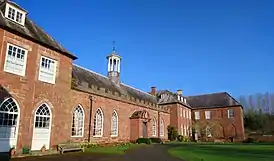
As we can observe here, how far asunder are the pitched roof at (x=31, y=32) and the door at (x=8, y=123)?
461 centimetres

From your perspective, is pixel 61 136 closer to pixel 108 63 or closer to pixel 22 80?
pixel 22 80

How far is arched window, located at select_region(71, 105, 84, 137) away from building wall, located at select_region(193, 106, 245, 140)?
3506 cm

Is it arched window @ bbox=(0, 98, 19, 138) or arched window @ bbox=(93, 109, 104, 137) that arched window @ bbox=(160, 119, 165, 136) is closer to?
arched window @ bbox=(93, 109, 104, 137)

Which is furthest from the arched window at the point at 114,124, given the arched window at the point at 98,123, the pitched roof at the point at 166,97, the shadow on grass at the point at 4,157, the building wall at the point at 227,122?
the building wall at the point at 227,122

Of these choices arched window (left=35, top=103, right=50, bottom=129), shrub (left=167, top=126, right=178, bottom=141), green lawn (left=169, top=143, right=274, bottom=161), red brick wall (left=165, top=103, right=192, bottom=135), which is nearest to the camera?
green lawn (left=169, top=143, right=274, bottom=161)

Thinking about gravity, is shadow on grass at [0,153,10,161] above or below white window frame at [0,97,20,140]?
below

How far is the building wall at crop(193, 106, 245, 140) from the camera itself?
162ft

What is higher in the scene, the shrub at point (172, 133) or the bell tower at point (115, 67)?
the bell tower at point (115, 67)

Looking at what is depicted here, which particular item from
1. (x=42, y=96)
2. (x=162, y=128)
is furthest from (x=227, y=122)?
(x=42, y=96)

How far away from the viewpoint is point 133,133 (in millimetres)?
31141

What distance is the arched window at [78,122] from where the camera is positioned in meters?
21.6

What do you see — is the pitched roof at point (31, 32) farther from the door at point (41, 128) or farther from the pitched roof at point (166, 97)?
the pitched roof at point (166, 97)

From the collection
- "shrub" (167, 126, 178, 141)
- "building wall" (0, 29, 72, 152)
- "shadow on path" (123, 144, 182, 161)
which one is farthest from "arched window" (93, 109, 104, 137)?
"shrub" (167, 126, 178, 141)

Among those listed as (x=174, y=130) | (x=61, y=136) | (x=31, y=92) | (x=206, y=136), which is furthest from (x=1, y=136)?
(x=206, y=136)
